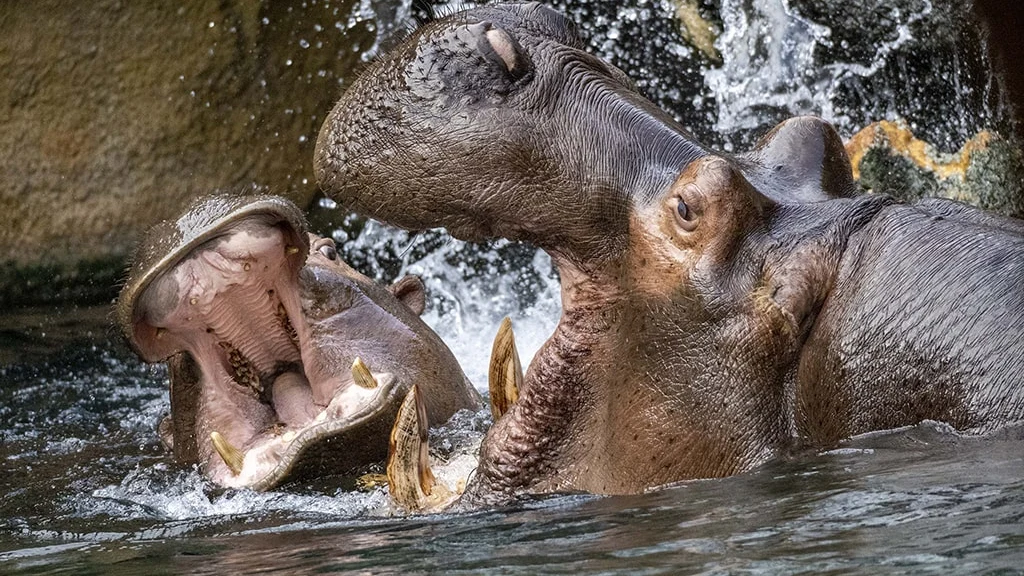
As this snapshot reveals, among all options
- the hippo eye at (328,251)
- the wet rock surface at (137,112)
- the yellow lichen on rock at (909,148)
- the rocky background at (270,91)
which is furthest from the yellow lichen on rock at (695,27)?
the hippo eye at (328,251)

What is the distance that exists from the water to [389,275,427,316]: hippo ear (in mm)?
1064

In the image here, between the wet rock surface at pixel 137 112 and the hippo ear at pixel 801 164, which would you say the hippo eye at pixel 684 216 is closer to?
the hippo ear at pixel 801 164

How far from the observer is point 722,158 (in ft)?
9.53

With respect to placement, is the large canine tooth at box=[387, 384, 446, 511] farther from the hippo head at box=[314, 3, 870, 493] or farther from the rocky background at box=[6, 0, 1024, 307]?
the rocky background at box=[6, 0, 1024, 307]

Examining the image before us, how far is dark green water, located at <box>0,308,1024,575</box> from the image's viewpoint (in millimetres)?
2324

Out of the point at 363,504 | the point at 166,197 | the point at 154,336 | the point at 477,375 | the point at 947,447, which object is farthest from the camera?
the point at 166,197

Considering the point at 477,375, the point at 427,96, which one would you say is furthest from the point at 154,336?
the point at 477,375

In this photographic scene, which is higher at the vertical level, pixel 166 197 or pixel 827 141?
pixel 166 197

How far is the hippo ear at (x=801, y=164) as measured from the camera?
3.05 metres

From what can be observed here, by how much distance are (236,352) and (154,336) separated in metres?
0.31

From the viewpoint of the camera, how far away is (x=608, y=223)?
9.89 ft

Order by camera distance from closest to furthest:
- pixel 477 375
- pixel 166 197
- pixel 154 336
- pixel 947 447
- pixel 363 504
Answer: pixel 947 447 < pixel 363 504 < pixel 154 336 < pixel 477 375 < pixel 166 197

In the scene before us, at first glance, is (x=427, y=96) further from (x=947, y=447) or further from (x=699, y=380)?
(x=947, y=447)

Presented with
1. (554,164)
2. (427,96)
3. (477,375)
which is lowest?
(477,375)
